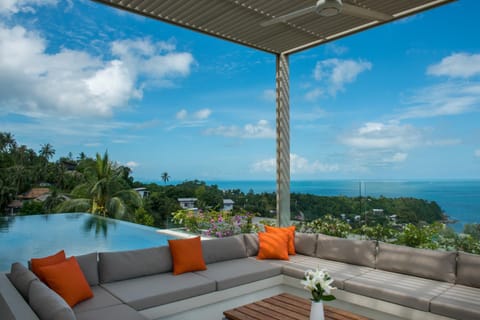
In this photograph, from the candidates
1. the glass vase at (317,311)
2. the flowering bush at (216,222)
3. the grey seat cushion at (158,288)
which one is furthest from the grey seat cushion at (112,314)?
the flowering bush at (216,222)

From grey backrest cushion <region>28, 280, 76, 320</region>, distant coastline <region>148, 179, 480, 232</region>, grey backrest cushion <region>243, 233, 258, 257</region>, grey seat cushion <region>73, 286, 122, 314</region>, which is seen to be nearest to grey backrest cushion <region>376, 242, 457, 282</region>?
distant coastline <region>148, 179, 480, 232</region>

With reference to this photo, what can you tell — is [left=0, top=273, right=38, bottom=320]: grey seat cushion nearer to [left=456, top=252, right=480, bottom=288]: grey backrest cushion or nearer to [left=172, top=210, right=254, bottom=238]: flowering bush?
[left=456, top=252, right=480, bottom=288]: grey backrest cushion

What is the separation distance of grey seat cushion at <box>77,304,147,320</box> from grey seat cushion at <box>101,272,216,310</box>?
7.0 inches

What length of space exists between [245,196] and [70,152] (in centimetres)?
407

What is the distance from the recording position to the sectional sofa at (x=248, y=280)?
2619 millimetres

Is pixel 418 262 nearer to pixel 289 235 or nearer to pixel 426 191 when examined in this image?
pixel 426 191

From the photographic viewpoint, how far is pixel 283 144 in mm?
5629

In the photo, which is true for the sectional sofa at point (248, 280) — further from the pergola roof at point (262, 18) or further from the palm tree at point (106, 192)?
the palm tree at point (106, 192)

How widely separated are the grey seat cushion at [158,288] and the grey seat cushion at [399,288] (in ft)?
4.57

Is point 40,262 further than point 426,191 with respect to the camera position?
No

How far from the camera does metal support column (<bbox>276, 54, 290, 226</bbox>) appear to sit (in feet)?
18.4

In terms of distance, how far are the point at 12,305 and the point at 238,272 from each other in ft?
6.93

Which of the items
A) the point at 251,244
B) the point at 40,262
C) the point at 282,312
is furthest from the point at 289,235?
the point at 40,262

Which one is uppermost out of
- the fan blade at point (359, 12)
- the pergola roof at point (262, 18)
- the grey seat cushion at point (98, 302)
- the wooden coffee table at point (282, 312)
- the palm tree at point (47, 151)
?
the pergola roof at point (262, 18)
